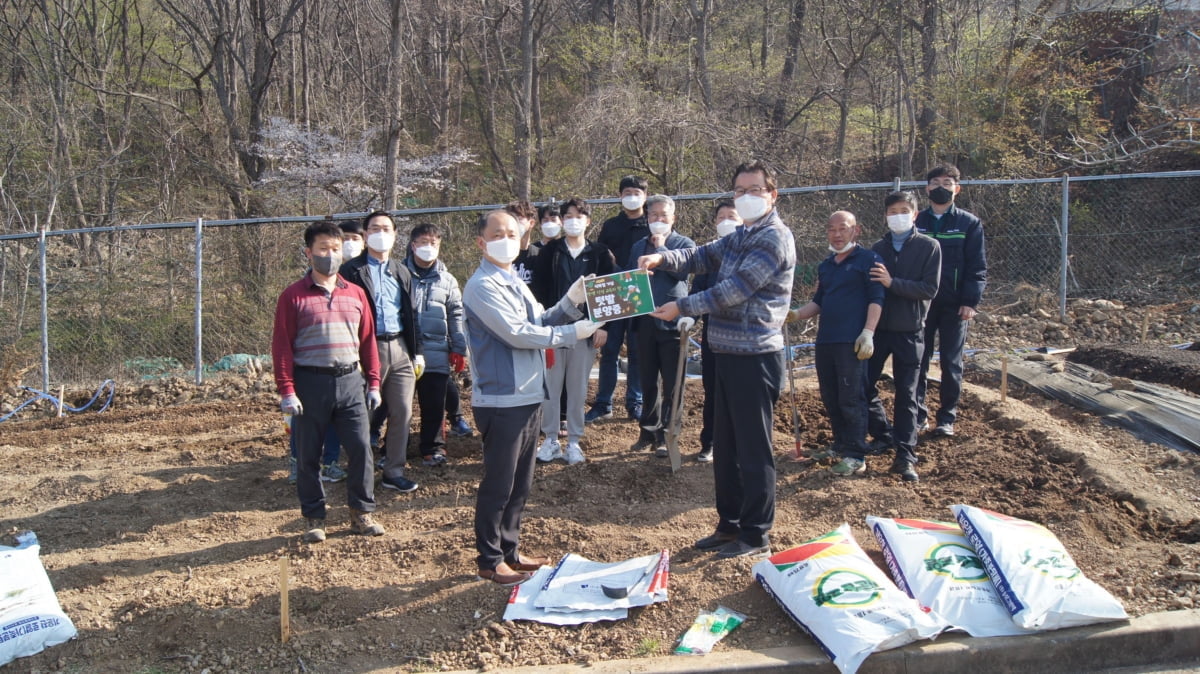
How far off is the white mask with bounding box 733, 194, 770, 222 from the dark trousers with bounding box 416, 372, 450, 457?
283 centimetres

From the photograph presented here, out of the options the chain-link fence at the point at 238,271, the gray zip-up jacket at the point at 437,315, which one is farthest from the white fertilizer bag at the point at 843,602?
the chain-link fence at the point at 238,271

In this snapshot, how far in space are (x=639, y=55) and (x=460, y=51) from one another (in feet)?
25.3

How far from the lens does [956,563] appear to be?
367 centimetres

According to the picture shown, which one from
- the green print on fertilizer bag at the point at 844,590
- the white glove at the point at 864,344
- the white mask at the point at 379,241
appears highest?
the white mask at the point at 379,241

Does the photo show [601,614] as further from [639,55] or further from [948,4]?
[948,4]

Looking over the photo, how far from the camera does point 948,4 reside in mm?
15742

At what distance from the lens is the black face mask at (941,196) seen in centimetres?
600

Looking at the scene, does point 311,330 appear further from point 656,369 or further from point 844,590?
point 844,590

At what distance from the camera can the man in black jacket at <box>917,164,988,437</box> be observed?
600 centimetres

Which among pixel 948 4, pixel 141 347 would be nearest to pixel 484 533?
pixel 141 347

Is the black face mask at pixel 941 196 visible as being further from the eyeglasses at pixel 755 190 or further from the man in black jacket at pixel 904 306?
the eyeglasses at pixel 755 190

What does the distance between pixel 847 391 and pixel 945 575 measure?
194 cm

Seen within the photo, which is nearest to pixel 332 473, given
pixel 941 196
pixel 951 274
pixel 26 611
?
pixel 26 611

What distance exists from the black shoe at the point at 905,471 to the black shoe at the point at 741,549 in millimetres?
1580
